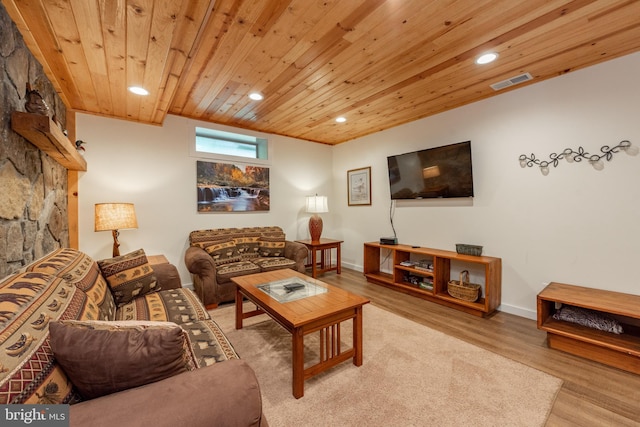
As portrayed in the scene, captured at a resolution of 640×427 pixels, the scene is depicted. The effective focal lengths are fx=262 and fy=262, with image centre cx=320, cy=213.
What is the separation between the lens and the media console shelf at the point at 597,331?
6.09 feet

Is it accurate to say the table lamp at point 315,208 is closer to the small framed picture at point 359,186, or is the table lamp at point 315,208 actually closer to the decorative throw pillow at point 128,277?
the small framed picture at point 359,186

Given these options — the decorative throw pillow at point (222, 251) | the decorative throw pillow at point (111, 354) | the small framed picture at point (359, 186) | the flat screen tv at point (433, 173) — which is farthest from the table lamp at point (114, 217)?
the flat screen tv at point (433, 173)

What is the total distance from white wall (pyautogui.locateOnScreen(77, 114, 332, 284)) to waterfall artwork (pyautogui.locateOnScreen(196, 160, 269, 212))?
0.34ft

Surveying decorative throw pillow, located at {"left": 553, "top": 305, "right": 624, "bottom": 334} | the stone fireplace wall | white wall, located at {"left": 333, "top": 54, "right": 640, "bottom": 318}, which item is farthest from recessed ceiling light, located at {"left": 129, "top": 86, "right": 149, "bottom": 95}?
decorative throw pillow, located at {"left": 553, "top": 305, "right": 624, "bottom": 334}

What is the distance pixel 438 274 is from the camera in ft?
10.7

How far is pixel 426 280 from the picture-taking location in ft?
11.8

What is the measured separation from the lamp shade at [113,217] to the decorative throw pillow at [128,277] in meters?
0.77

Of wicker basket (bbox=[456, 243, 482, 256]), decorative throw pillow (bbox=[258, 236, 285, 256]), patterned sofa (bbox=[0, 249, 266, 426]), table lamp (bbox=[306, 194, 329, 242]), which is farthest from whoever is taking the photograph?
table lamp (bbox=[306, 194, 329, 242])

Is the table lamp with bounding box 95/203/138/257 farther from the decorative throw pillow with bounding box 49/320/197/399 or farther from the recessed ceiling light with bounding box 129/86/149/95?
the decorative throw pillow with bounding box 49/320/197/399

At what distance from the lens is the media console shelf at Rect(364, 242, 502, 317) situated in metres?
2.80

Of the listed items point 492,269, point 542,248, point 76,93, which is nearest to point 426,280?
point 492,269

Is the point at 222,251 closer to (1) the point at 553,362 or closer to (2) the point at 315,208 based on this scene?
(2) the point at 315,208

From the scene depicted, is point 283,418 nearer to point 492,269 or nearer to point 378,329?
point 378,329

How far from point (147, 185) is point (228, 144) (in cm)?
132
